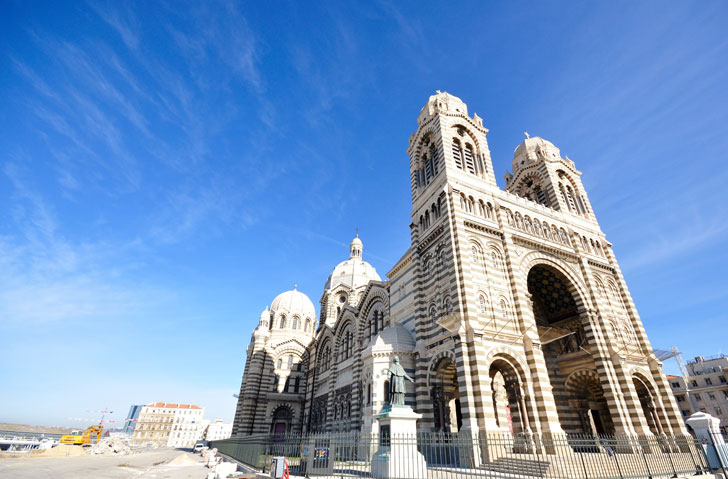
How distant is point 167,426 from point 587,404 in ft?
312

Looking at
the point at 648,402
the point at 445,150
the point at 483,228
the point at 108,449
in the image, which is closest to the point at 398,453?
the point at 483,228

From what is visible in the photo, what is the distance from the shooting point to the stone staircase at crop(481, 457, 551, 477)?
11.7m

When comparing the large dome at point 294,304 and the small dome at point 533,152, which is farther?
the large dome at point 294,304

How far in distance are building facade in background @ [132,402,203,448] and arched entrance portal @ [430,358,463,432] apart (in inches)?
3350

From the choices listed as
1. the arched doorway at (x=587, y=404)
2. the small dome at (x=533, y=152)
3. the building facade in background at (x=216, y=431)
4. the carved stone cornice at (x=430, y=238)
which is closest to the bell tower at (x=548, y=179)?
the small dome at (x=533, y=152)

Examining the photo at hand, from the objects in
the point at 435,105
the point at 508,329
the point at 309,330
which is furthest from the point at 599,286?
the point at 309,330

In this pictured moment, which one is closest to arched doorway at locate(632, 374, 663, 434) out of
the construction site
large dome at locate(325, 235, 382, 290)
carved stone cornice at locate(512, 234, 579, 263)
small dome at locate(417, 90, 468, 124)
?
carved stone cornice at locate(512, 234, 579, 263)

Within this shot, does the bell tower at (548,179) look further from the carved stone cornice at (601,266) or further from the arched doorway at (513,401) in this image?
the arched doorway at (513,401)

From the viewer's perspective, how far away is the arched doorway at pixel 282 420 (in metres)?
37.0

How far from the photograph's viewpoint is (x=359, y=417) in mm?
23594

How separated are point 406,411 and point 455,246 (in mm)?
9203

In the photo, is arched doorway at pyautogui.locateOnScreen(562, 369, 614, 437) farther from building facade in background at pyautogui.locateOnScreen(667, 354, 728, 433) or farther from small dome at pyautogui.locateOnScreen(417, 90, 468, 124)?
building facade in background at pyautogui.locateOnScreen(667, 354, 728, 433)

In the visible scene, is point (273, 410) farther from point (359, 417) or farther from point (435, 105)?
point (435, 105)

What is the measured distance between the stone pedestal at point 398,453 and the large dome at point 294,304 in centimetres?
3394
